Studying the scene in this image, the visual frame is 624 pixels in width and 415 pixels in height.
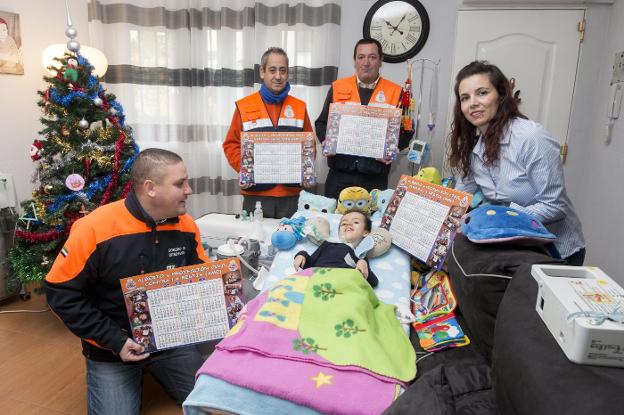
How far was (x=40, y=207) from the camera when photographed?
2.59 meters

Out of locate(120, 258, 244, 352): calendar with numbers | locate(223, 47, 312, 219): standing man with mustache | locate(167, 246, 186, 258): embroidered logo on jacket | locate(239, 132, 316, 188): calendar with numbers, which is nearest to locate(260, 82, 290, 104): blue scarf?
locate(223, 47, 312, 219): standing man with mustache

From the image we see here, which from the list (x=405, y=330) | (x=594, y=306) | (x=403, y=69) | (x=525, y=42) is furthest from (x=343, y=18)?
(x=594, y=306)

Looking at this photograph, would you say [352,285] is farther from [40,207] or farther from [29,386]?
[40,207]

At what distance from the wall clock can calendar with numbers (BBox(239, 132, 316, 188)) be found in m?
1.40

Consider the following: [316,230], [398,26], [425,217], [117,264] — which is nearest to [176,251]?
[117,264]

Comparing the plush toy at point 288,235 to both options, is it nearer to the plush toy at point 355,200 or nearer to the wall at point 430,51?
the plush toy at point 355,200

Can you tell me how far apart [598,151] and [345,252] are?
2448mm

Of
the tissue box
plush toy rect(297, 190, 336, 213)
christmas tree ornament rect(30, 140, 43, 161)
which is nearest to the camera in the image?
the tissue box

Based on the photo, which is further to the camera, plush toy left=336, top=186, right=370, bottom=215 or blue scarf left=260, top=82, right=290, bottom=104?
blue scarf left=260, top=82, right=290, bottom=104

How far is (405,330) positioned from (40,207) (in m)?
2.36

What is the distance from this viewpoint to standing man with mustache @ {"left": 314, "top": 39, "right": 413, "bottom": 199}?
271 cm

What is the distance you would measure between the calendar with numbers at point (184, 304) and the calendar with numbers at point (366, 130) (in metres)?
1.30

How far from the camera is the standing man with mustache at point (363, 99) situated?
8.89 ft

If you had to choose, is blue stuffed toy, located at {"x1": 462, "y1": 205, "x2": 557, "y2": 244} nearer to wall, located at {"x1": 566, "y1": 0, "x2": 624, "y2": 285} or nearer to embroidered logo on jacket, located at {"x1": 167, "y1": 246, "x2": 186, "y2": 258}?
embroidered logo on jacket, located at {"x1": 167, "y1": 246, "x2": 186, "y2": 258}
